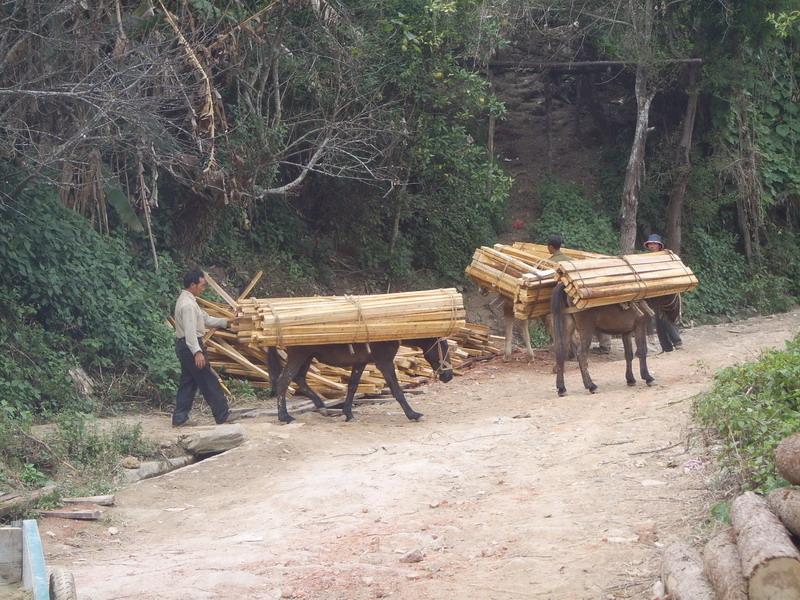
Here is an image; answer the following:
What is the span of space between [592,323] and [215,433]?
16.0ft

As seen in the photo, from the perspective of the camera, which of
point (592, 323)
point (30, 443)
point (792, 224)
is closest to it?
point (30, 443)

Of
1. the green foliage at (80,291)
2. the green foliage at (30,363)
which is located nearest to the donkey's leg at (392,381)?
the green foliage at (80,291)

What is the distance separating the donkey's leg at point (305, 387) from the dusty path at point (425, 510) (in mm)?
244

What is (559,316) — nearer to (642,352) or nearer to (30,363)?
(642,352)

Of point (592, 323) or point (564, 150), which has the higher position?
point (564, 150)

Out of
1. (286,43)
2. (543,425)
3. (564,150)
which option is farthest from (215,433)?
(564,150)

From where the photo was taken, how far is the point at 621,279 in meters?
12.3

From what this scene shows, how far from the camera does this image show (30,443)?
9805mm

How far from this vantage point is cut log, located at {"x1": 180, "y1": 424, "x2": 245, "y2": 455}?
425 inches

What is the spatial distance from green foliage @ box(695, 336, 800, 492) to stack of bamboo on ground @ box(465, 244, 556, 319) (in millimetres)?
5150

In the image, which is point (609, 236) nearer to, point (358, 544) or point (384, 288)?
point (384, 288)

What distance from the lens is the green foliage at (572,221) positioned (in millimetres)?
21875

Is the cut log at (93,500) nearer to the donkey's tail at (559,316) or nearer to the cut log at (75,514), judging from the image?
the cut log at (75,514)

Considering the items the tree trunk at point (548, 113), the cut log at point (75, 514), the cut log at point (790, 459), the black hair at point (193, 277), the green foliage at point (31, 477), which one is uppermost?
the tree trunk at point (548, 113)
